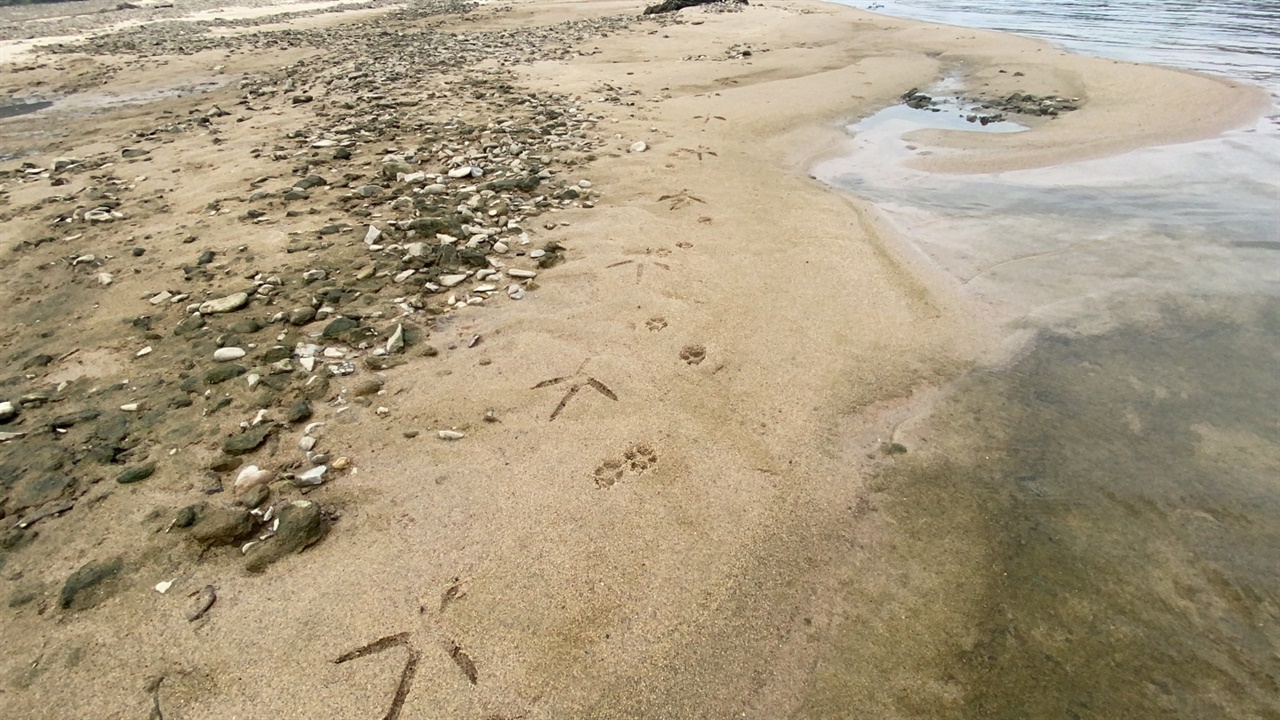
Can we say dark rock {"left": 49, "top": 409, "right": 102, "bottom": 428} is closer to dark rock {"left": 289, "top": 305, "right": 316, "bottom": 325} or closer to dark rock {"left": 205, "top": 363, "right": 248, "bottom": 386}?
dark rock {"left": 205, "top": 363, "right": 248, "bottom": 386}

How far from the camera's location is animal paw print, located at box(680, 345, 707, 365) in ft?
13.8

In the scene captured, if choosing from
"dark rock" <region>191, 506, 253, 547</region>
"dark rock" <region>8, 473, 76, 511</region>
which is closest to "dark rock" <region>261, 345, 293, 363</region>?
"dark rock" <region>8, 473, 76, 511</region>

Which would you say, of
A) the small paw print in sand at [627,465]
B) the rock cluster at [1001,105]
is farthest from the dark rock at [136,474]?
the rock cluster at [1001,105]

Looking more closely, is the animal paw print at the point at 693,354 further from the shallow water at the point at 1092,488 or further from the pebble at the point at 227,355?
the pebble at the point at 227,355

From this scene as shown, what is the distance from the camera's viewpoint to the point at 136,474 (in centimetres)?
320

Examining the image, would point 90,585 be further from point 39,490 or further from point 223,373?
point 223,373

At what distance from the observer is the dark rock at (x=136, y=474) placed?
3180mm

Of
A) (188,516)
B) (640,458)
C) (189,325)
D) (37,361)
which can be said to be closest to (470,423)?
(640,458)

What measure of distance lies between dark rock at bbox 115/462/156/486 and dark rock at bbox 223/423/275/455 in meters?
0.34

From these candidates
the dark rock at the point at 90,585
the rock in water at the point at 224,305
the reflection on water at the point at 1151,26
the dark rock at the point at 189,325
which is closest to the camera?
the dark rock at the point at 90,585

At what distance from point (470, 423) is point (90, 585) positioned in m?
1.77

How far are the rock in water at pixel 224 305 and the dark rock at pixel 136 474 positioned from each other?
5.28 feet

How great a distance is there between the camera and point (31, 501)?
10.2ft

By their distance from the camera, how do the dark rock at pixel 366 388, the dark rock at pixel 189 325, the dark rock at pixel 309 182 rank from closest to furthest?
the dark rock at pixel 366 388
the dark rock at pixel 189 325
the dark rock at pixel 309 182
